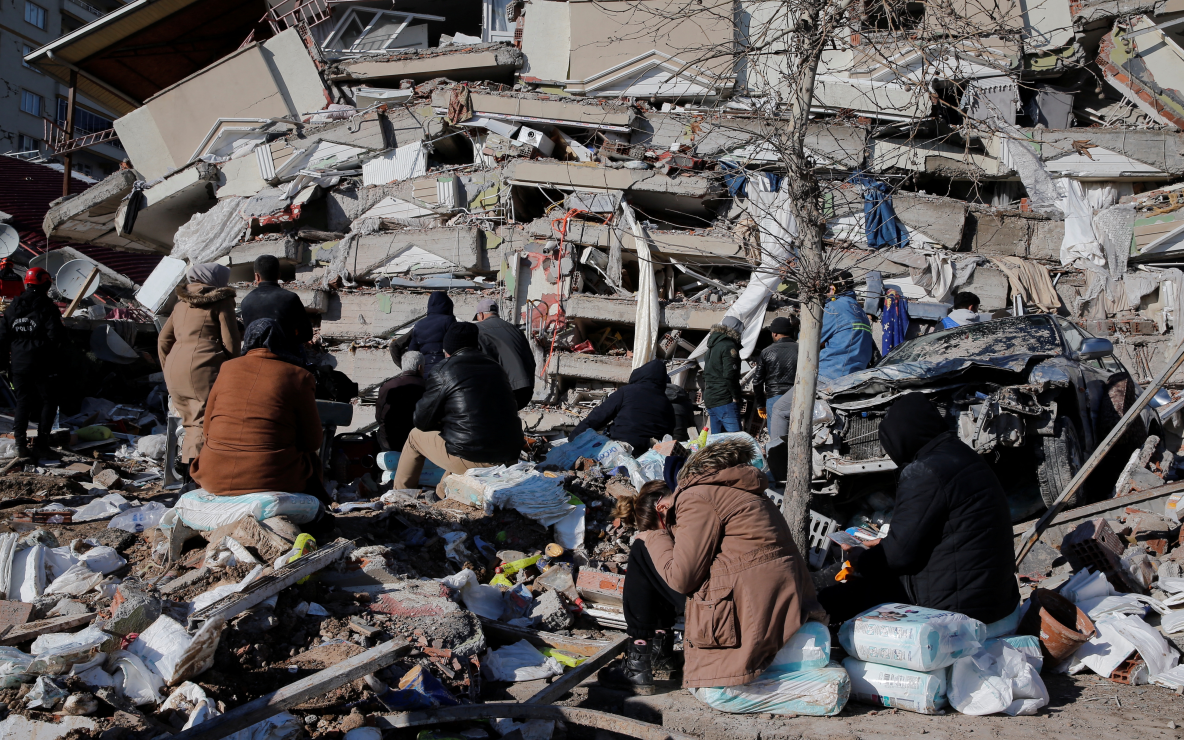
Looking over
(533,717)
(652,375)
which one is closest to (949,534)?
(533,717)

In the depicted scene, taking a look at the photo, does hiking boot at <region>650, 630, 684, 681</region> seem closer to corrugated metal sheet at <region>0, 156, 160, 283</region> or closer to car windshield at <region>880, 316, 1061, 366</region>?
car windshield at <region>880, 316, 1061, 366</region>

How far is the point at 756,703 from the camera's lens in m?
3.64

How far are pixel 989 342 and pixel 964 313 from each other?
3861 mm

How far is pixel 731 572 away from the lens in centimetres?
359

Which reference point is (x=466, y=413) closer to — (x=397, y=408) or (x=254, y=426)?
(x=397, y=408)

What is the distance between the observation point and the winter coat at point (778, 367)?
27.6 ft

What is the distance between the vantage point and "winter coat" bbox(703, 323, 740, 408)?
8.80 metres

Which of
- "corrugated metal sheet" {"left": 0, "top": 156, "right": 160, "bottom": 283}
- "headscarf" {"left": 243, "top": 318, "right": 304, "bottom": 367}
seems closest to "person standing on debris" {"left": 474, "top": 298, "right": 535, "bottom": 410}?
"headscarf" {"left": 243, "top": 318, "right": 304, "bottom": 367}

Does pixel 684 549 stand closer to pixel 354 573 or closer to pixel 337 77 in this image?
pixel 354 573

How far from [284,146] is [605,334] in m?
7.46

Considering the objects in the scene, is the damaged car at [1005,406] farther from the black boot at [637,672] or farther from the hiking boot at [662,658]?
the black boot at [637,672]

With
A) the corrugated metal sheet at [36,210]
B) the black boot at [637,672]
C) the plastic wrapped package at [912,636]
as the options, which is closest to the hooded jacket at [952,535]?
the plastic wrapped package at [912,636]

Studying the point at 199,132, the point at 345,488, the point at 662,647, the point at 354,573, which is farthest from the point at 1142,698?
the point at 199,132

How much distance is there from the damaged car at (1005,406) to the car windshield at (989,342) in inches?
0.7
